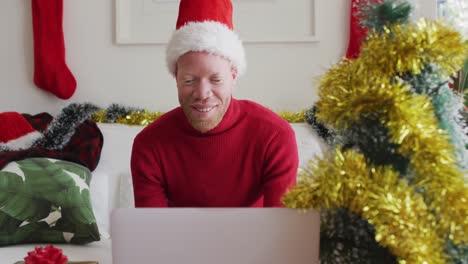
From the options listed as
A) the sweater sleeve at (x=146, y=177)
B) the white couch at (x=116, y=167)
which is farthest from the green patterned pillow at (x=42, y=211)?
the sweater sleeve at (x=146, y=177)

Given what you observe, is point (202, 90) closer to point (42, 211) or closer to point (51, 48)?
point (42, 211)

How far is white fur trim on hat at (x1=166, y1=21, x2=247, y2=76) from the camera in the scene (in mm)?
1396

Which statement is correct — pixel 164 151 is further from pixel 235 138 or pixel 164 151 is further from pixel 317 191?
pixel 317 191

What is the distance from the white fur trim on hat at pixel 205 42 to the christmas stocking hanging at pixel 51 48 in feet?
4.48

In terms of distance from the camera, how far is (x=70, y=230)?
1.97 m

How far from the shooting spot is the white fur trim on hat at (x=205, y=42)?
4.58 feet

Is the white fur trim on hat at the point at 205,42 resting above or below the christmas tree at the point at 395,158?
above

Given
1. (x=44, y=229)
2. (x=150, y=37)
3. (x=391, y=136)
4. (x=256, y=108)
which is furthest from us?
(x=150, y=37)

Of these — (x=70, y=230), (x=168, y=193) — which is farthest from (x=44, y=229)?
(x=168, y=193)

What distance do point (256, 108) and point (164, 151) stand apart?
0.90 ft

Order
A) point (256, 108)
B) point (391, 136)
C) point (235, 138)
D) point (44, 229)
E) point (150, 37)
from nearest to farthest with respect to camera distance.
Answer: point (391, 136) < point (235, 138) < point (256, 108) < point (44, 229) < point (150, 37)

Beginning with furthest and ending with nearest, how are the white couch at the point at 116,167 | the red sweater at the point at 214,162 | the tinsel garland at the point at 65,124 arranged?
the tinsel garland at the point at 65,124, the white couch at the point at 116,167, the red sweater at the point at 214,162

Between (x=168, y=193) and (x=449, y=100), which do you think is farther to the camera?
(x=168, y=193)

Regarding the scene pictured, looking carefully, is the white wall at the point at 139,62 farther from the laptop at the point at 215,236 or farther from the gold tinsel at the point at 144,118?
the laptop at the point at 215,236
